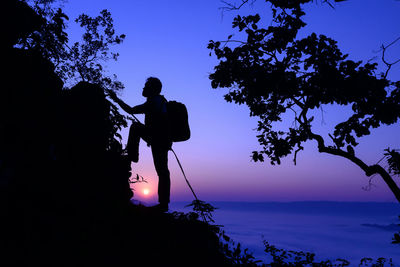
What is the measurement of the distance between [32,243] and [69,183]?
1965mm

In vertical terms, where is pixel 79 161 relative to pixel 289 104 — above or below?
below

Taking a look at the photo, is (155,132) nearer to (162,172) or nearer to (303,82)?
(162,172)

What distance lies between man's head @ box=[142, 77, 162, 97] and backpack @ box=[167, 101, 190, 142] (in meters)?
0.37

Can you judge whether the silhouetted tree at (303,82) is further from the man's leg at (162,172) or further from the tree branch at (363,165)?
the man's leg at (162,172)

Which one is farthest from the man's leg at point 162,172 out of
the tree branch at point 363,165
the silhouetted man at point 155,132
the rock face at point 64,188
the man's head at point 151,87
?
the tree branch at point 363,165

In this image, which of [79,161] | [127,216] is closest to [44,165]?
[79,161]

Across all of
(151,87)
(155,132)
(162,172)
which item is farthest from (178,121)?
(162,172)

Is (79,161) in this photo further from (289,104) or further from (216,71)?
(289,104)

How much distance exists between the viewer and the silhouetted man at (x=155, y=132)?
530 cm

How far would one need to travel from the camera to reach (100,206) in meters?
5.25

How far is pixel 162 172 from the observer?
5.56 metres

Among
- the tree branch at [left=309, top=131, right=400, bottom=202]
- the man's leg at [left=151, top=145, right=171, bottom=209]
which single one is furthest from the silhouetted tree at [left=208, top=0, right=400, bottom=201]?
the man's leg at [left=151, top=145, right=171, bottom=209]

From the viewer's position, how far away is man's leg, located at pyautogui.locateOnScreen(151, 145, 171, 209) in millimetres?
5496

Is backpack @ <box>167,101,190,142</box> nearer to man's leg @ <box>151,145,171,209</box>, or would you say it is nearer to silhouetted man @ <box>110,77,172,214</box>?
silhouetted man @ <box>110,77,172,214</box>
